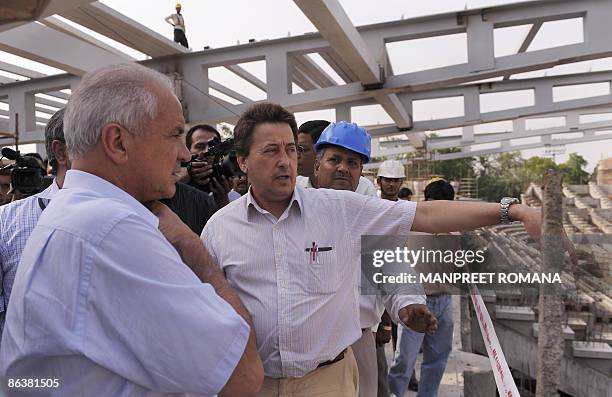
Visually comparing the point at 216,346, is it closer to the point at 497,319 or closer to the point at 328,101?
the point at 497,319

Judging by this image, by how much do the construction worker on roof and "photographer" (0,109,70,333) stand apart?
15.1 feet

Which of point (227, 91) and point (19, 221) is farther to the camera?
point (227, 91)

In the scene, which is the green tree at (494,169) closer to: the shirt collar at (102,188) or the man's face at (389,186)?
the man's face at (389,186)

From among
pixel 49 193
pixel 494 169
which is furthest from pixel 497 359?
pixel 494 169

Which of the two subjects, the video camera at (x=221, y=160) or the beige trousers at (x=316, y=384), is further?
the video camera at (x=221, y=160)

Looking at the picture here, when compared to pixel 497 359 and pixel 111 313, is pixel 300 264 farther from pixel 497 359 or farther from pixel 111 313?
pixel 497 359

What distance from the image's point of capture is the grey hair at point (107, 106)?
3.51ft

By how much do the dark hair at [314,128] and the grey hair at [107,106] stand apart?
233cm

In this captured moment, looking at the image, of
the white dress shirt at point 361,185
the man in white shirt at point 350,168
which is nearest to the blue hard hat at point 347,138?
the man in white shirt at point 350,168

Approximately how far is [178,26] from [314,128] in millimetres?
3781

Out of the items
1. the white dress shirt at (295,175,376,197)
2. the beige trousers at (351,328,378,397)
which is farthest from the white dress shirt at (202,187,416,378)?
the white dress shirt at (295,175,376,197)

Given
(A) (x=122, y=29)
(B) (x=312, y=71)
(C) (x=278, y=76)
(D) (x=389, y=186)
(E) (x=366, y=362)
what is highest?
(B) (x=312, y=71)

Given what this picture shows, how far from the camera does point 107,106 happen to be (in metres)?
1.07

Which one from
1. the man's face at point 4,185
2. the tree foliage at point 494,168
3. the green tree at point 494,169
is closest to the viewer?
the man's face at point 4,185
